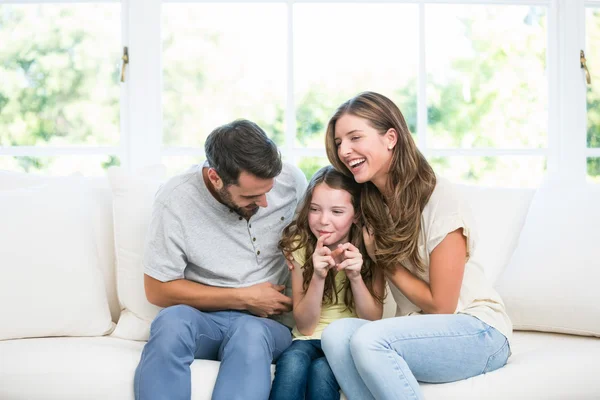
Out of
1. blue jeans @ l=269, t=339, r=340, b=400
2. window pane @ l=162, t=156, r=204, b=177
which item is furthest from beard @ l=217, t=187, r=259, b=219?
window pane @ l=162, t=156, r=204, b=177

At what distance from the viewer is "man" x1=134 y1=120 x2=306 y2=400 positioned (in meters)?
1.88

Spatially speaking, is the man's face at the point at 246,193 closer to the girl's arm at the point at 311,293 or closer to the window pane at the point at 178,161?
the girl's arm at the point at 311,293

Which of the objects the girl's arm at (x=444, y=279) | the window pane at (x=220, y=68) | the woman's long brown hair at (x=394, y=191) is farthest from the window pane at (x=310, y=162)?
the girl's arm at (x=444, y=279)

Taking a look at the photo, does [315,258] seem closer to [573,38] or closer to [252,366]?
[252,366]

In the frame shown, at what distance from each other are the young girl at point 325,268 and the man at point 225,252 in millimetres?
75

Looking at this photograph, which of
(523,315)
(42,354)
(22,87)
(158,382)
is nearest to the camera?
(158,382)

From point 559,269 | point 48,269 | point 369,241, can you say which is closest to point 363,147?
point 369,241

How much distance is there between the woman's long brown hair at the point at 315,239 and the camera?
2.06 m

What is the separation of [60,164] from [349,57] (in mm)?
1321

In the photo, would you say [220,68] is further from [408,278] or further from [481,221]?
[408,278]

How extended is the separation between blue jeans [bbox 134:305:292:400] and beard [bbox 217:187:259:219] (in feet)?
1.02

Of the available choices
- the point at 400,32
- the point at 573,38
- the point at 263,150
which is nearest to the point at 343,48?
the point at 400,32

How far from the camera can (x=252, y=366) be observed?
175 cm

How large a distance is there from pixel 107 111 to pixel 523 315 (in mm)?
1870
